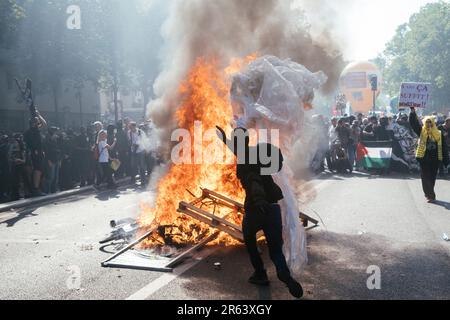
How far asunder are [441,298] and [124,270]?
3.42 metres

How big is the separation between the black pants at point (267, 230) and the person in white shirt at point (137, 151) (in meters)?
10.7

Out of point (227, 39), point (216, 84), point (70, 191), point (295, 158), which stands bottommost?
point (70, 191)

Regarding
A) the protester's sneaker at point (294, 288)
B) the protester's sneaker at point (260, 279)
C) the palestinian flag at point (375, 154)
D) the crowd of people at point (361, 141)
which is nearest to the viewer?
the protester's sneaker at point (294, 288)

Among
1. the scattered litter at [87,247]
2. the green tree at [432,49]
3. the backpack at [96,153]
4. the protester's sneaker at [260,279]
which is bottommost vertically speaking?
the scattered litter at [87,247]

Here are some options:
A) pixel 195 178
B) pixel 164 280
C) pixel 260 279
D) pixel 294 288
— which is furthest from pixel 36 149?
pixel 294 288

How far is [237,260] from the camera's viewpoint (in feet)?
20.1

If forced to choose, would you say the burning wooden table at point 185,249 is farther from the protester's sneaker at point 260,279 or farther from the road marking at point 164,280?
the protester's sneaker at point 260,279

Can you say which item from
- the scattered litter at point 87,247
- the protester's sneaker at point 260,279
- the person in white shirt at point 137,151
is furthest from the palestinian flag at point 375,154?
the protester's sneaker at point 260,279

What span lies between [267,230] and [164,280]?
4.18 feet

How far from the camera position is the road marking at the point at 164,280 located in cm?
Result: 487

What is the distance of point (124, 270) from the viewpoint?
5.79 metres
